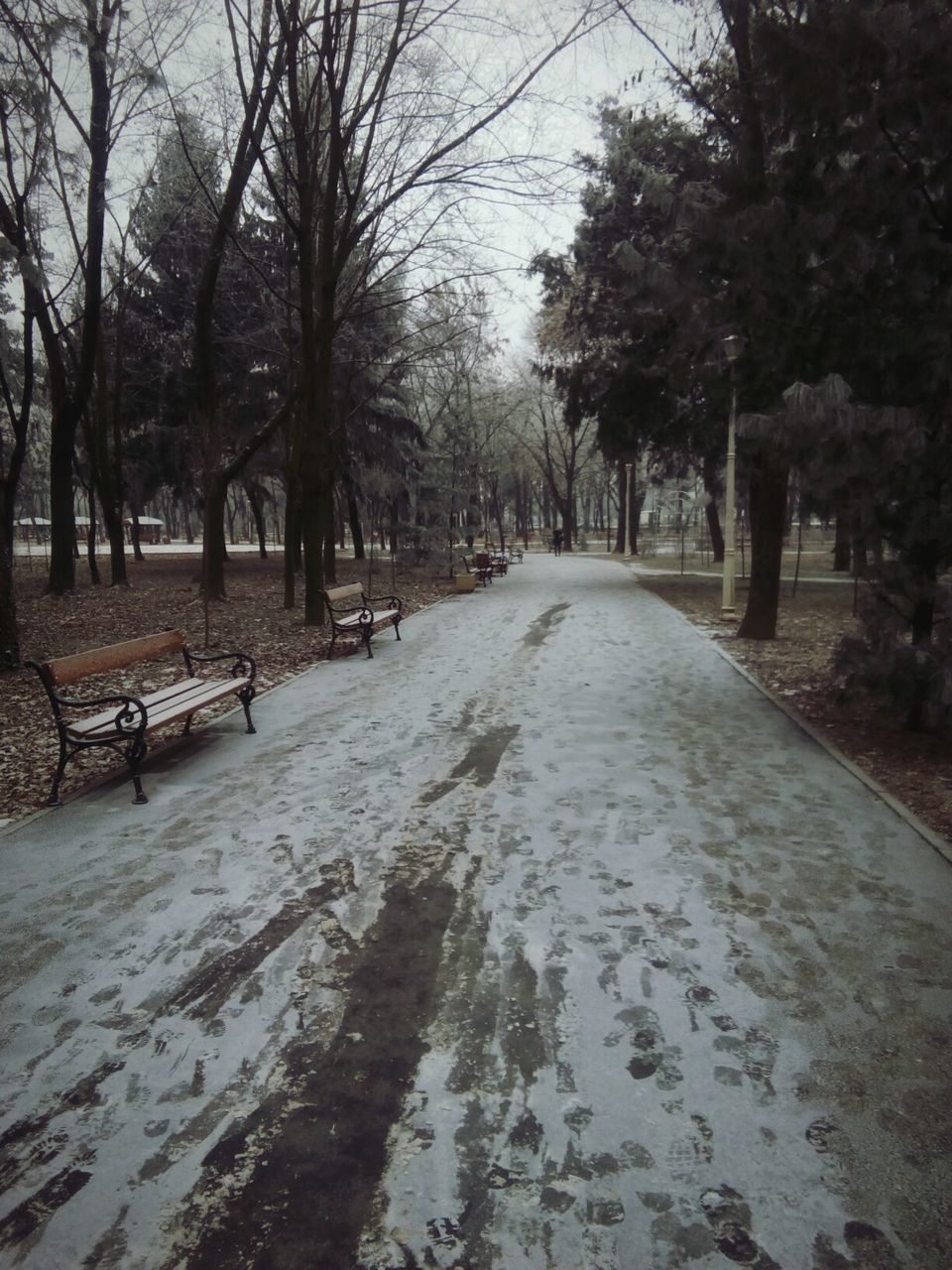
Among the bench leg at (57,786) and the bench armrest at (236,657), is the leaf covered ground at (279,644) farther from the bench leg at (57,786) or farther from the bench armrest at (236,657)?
the bench armrest at (236,657)

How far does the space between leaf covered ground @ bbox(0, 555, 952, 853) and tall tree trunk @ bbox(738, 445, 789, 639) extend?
374mm

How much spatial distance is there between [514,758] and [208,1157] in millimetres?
4358

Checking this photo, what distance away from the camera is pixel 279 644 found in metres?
13.1

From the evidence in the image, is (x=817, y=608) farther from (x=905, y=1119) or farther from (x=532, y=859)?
(x=905, y=1119)

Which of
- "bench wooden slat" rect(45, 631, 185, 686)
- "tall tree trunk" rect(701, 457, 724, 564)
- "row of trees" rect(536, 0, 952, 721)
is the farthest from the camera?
"tall tree trunk" rect(701, 457, 724, 564)

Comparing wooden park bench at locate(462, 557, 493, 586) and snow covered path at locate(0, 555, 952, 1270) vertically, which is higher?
wooden park bench at locate(462, 557, 493, 586)

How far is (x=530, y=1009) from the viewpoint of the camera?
3.26 meters

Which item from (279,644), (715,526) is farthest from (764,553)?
(715,526)

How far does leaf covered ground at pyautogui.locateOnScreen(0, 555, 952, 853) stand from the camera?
6530 millimetres

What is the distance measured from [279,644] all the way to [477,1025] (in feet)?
34.4

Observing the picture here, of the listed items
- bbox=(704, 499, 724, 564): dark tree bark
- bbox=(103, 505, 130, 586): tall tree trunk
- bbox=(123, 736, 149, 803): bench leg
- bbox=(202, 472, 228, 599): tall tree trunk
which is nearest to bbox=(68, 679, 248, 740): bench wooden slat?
bbox=(123, 736, 149, 803): bench leg

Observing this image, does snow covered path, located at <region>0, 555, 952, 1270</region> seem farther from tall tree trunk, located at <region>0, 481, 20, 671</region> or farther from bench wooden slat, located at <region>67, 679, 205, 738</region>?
tall tree trunk, located at <region>0, 481, 20, 671</region>

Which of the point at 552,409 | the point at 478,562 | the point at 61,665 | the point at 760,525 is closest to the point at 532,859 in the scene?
the point at 61,665

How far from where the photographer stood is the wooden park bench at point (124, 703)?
5.88m
